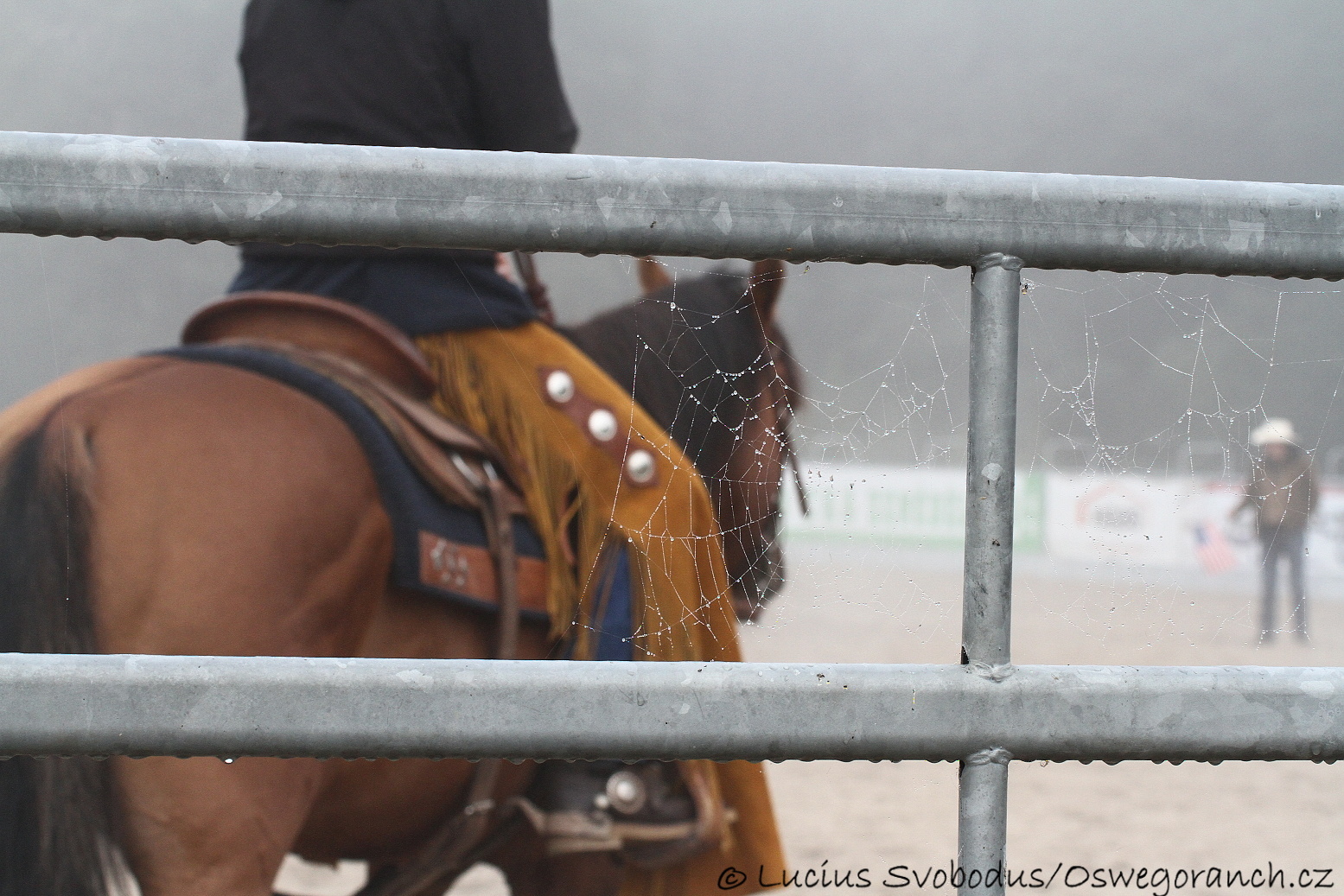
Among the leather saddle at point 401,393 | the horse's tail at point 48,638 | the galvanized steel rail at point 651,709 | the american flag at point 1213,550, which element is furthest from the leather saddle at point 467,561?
the american flag at point 1213,550

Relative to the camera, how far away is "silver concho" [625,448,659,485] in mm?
1506

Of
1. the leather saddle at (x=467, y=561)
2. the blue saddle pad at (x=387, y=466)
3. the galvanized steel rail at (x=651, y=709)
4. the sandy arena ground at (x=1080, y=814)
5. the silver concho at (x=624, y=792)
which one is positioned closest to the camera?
the galvanized steel rail at (x=651, y=709)

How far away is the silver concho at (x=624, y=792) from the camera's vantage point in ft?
5.32

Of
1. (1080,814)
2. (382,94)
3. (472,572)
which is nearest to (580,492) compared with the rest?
(472,572)

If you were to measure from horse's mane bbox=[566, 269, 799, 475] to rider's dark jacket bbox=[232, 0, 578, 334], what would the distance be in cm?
26

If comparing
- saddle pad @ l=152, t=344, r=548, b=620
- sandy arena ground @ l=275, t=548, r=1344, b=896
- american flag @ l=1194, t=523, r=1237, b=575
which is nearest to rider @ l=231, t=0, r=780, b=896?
saddle pad @ l=152, t=344, r=548, b=620

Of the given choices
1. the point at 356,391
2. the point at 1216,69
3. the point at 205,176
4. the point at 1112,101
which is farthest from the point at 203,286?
the point at 1112,101

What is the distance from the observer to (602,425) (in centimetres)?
155

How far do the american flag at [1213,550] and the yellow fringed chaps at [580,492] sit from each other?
294 inches

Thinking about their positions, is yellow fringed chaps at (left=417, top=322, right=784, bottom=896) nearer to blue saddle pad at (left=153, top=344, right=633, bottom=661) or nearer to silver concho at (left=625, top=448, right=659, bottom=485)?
silver concho at (left=625, top=448, right=659, bottom=485)

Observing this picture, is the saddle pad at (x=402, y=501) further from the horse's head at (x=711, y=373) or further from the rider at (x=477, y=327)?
the horse's head at (x=711, y=373)

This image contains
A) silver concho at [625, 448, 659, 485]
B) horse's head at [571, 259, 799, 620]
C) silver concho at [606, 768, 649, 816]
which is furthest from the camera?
horse's head at [571, 259, 799, 620]

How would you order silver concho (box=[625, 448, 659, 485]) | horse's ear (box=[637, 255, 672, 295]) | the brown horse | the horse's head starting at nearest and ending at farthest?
the brown horse, silver concho (box=[625, 448, 659, 485]), the horse's head, horse's ear (box=[637, 255, 672, 295])

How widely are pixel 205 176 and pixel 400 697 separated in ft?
0.94
